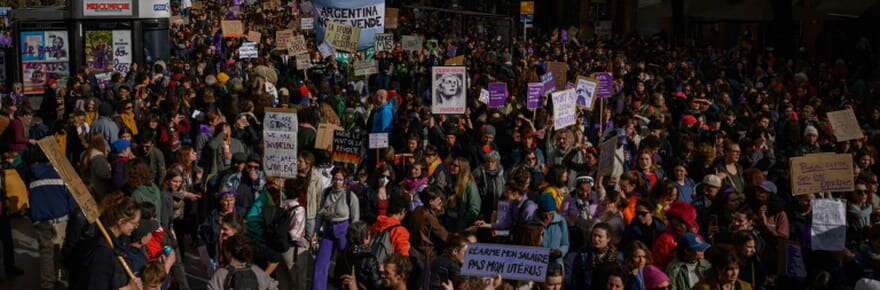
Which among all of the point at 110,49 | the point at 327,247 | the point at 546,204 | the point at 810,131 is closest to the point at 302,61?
the point at 110,49

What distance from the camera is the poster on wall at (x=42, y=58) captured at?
2500 centimetres

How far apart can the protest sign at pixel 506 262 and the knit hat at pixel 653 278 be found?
3.04ft

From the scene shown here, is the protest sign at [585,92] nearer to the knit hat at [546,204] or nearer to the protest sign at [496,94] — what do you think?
the protest sign at [496,94]

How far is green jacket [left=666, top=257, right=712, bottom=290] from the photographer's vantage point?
815 cm

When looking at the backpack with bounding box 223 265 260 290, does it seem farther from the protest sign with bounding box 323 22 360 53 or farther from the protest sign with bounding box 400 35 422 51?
the protest sign with bounding box 400 35 422 51

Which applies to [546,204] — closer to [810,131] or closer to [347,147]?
[347,147]

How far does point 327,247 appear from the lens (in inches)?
386

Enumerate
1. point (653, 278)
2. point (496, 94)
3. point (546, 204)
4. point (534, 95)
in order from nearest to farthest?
point (653, 278)
point (546, 204)
point (534, 95)
point (496, 94)

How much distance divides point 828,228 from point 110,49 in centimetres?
2008

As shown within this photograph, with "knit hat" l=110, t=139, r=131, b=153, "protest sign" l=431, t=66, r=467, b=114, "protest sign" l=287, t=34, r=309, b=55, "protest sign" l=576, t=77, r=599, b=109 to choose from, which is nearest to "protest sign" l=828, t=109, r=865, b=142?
"protest sign" l=576, t=77, r=599, b=109

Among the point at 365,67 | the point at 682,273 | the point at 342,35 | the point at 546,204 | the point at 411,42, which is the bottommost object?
the point at 682,273

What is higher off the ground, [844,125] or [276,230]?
[844,125]

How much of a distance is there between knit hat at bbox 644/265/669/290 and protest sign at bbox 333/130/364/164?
16.3 feet

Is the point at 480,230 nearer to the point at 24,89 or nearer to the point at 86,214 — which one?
the point at 86,214
